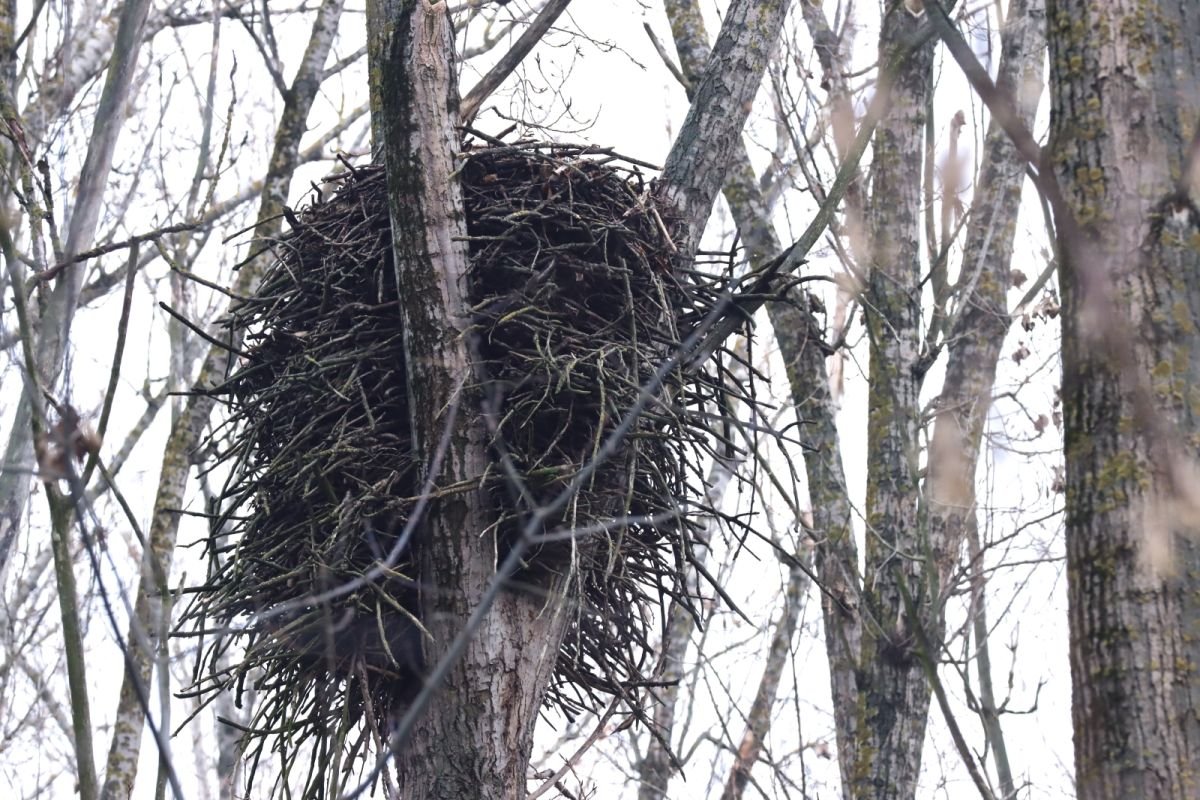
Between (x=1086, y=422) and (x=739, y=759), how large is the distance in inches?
172

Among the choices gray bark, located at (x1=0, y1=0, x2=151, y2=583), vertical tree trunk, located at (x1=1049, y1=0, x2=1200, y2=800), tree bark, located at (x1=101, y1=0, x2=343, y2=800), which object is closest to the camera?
vertical tree trunk, located at (x1=1049, y1=0, x2=1200, y2=800)

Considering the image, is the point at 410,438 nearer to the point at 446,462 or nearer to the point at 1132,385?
the point at 446,462

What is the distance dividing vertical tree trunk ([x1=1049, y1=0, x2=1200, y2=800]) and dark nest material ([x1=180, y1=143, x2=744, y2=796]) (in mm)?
854

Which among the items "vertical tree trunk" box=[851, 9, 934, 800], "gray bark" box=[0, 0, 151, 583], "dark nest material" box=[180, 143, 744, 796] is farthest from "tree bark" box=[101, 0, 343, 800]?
"vertical tree trunk" box=[851, 9, 934, 800]

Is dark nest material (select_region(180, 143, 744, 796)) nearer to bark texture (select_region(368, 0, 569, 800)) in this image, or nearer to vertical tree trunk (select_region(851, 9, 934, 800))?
bark texture (select_region(368, 0, 569, 800))

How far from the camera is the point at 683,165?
10.2 feet

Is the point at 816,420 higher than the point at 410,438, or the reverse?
the point at 816,420

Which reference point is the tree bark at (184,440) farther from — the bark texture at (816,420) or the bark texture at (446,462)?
the bark texture at (816,420)

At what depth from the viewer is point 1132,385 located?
1.64 meters

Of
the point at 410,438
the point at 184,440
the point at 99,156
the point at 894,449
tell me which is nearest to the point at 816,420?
the point at 894,449

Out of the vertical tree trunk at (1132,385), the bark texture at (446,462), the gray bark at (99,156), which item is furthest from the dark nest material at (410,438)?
the vertical tree trunk at (1132,385)

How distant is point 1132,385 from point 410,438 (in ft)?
4.88

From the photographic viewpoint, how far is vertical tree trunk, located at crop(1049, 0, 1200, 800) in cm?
153

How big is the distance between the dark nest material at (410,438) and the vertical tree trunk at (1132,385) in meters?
0.85
